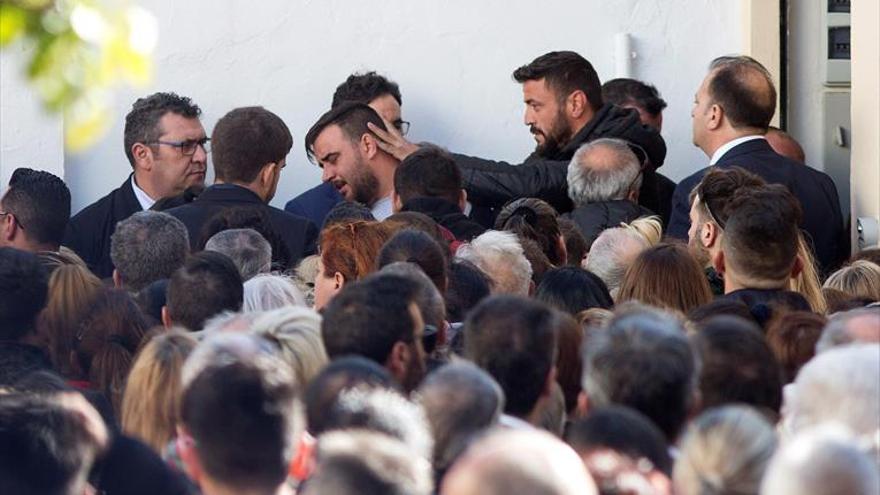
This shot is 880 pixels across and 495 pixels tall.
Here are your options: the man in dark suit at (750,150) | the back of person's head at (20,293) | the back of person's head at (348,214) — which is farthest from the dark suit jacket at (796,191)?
the back of person's head at (20,293)

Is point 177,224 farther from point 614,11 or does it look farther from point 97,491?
point 614,11

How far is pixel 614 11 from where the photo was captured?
404 inches

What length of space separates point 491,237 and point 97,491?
9.54ft

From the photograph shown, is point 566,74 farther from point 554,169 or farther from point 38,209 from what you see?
point 38,209

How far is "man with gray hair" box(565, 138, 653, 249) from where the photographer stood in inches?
339

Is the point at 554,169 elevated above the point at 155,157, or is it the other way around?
the point at 155,157

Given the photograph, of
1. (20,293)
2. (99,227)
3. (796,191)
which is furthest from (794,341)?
(99,227)

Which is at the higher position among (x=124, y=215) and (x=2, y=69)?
(x=2, y=69)

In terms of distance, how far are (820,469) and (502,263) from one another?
11.6 feet

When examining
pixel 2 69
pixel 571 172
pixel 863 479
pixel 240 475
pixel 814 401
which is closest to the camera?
pixel 863 479

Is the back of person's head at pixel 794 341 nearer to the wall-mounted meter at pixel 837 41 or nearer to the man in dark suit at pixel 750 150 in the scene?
the man in dark suit at pixel 750 150

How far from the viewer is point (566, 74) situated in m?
9.41

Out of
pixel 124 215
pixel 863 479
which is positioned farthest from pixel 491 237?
pixel 863 479

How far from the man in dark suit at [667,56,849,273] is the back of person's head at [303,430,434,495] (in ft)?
16.0
